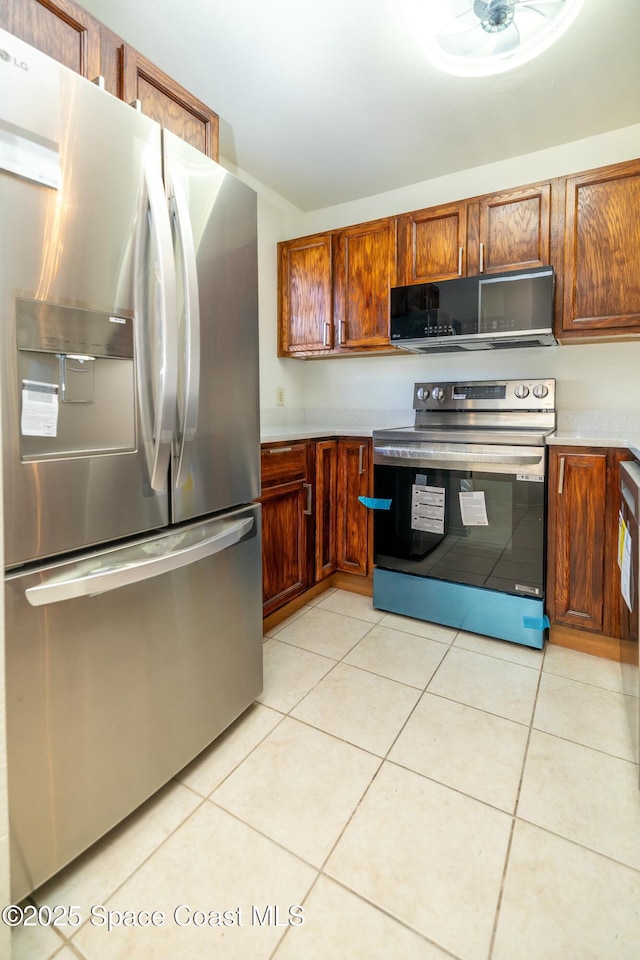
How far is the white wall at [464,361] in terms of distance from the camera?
2.27 m

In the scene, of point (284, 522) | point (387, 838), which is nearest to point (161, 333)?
point (284, 522)

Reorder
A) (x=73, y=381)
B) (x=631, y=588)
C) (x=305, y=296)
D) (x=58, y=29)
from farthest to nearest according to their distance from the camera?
(x=305, y=296) → (x=631, y=588) → (x=58, y=29) → (x=73, y=381)

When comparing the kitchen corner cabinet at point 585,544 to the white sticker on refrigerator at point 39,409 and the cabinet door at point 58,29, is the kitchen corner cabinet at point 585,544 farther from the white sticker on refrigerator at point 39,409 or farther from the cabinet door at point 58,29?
the cabinet door at point 58,29

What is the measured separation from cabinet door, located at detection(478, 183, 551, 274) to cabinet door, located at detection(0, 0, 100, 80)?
68.5 inches

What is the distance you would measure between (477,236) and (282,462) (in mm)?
1486

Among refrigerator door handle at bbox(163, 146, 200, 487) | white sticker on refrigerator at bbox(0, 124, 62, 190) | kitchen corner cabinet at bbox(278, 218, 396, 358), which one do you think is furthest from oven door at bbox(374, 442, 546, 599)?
white sticker on refrigerator at bbox(0, 124, 62, 190)

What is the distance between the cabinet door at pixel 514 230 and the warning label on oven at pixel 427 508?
1.13 m

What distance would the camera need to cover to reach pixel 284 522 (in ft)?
Answer: 7.42

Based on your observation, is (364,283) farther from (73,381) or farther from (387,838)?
(387,838)

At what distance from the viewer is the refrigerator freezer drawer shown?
3.11 ft

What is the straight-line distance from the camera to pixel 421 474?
7.25 feet

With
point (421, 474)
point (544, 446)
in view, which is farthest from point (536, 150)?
point (421, 474)

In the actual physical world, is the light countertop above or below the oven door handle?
above

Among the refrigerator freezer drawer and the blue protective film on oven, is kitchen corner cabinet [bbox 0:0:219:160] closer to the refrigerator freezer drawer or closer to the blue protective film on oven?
the refrigerator freezer drawer
